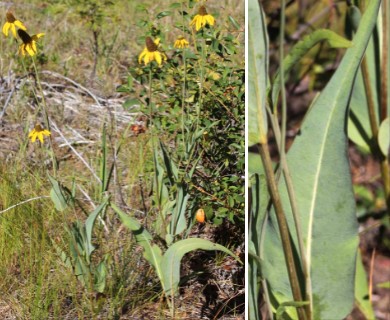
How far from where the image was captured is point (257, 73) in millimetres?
856

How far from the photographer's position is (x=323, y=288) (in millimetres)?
949

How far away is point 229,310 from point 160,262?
0.24 m

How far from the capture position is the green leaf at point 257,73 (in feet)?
2.77

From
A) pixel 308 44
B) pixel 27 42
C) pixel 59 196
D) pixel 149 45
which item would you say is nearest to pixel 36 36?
pixel 27 42

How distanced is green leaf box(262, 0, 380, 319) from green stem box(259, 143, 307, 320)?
0.09 feet

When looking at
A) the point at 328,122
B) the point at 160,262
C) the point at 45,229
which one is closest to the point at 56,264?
the point at 45,229

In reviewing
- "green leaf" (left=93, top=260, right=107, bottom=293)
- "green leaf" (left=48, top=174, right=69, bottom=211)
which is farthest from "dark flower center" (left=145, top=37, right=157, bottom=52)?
"green leaf" (left=93, top=260, right=107, bottom=293)

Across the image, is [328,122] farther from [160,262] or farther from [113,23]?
[113,23]

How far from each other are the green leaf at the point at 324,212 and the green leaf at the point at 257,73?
3.5 inches

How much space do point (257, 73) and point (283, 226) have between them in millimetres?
206

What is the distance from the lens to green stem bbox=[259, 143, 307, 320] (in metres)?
0.82

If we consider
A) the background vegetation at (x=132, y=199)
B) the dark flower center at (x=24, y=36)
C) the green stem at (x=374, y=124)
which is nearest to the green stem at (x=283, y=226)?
the green stem at (x=374, y=124)

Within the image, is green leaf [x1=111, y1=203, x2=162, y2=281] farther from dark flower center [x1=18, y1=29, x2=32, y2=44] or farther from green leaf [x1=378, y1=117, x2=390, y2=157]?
green leaf [x1=378, y1=117, x2=390, y2=157]

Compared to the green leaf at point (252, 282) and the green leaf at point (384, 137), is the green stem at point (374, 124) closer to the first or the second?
the green leaf at point (384, 137)
